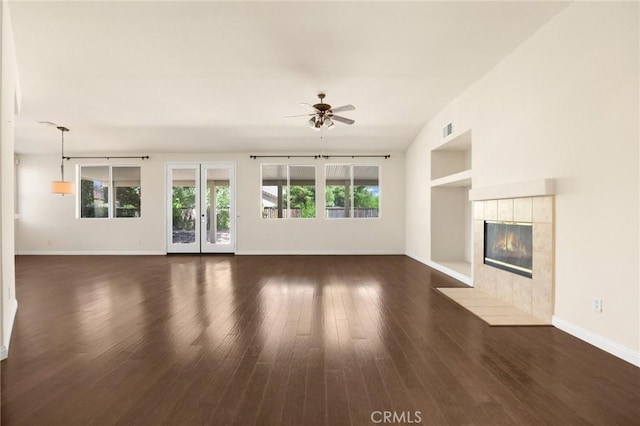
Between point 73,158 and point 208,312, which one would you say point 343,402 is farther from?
point 73,158

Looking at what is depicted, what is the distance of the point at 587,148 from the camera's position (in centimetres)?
285

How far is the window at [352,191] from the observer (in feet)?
29.4

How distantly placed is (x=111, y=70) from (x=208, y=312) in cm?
349

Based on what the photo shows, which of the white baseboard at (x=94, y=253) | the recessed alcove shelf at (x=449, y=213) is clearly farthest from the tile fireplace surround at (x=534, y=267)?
the white baseboard at (x=94, y=253)

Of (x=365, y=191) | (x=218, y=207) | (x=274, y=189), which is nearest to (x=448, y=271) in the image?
(x=365, y=191)

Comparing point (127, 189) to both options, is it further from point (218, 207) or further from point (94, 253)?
point (218, 207)

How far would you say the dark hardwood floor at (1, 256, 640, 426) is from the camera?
6.09ft

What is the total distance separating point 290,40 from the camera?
368cm

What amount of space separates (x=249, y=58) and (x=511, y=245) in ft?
13.1

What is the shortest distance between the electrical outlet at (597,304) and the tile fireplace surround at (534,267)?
1.62 ft

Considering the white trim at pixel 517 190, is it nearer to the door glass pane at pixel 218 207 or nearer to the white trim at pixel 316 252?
the white trim at pixel 316 252

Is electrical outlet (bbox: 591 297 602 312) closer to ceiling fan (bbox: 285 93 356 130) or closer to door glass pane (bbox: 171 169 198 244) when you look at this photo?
ceiling fan (bbox: 285 93 356 130)

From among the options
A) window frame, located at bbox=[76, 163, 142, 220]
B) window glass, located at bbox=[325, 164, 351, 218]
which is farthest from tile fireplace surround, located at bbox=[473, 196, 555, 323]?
window frame, located at bbox=[76, 163, 142, 220]

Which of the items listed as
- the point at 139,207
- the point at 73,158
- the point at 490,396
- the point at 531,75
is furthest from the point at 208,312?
the point at 73,158
